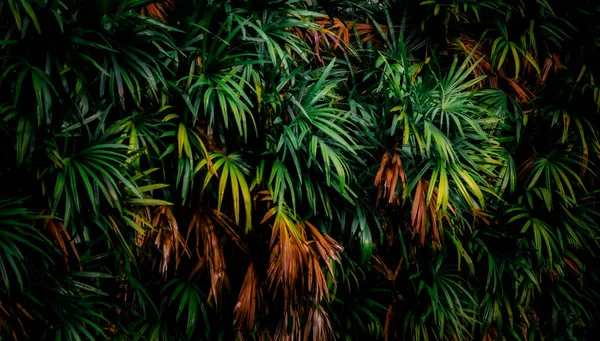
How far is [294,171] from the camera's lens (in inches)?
92.0

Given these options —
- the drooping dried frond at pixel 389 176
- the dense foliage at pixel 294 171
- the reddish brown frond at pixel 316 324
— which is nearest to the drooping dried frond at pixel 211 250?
the dense foliage at pixel 294 171

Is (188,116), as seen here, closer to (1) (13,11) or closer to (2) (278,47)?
(2) (278,47)

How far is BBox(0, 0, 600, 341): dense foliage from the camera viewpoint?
1.90 metres

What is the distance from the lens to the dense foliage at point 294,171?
6.23ft

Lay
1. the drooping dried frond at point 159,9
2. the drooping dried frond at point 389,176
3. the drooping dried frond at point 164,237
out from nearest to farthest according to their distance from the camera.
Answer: the drooping dried frond at point 164,237
the drooping dried frond at point 159,9
the drooping dried frond at point 389,176

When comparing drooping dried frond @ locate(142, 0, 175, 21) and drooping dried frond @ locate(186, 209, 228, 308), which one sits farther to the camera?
drooping dried frond @ locate(142, 0, 175, 21)

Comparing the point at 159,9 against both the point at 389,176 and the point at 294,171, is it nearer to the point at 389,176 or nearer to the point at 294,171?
the point at 294,171

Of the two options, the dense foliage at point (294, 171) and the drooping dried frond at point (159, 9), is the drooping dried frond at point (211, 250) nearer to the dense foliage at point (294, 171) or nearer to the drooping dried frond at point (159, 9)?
the dense foliage at point (294, 171)

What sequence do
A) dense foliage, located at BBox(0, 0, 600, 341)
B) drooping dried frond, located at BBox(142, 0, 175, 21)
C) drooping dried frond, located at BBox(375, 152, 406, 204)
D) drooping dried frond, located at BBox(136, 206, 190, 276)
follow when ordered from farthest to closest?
drooping dried frond, located at BBox(375, 152, 406, 204)
drooping dried frond, located at BBox(142, 0, 175, 21)
drooping dried frond, located at BBox(136, 206, 190, 276)
dense foliage, located at BBox(0, 0, 600, 341)

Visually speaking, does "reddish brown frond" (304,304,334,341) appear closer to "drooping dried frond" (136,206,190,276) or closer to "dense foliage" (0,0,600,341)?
"dense foliage" (0,0,600,341)

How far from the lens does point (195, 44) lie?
227cm

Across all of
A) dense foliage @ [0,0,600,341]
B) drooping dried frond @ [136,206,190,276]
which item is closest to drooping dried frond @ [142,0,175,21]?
dense foliage @ [0,0,600,341]

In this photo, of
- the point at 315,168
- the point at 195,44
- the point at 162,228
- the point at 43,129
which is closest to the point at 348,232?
the point at 315,168

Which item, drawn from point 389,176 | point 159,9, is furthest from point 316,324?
point 159,9
